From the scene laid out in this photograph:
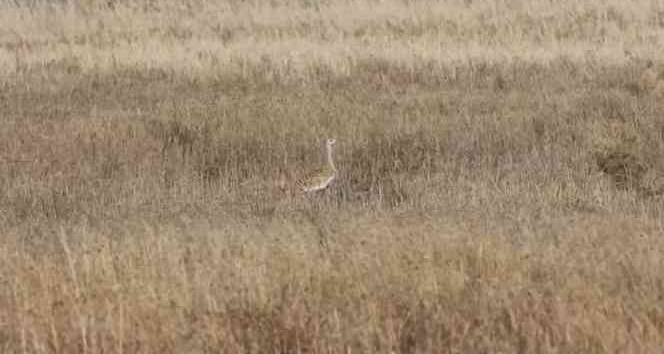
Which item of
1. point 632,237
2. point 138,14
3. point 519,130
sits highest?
point 632,237

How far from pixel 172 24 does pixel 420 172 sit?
50.5 feet

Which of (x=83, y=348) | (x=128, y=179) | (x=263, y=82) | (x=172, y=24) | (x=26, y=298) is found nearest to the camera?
(x=83, y=348)

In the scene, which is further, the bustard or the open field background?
the bustard

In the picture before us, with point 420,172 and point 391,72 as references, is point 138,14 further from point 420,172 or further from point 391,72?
point 420,172

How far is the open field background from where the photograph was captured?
18.8ft

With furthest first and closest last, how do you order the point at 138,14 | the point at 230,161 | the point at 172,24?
1. the point at 138,14
2. the point at 172,24
3. the point at 230,161

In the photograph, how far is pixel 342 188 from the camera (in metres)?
10.7

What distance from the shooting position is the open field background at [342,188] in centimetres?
574

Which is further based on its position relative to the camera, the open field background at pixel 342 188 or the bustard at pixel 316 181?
the bustard at pixel 316 181

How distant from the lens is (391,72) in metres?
17.7

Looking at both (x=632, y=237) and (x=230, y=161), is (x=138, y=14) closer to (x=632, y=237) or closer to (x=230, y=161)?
(x=230, y=161)

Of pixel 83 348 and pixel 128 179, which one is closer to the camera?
pixel 83 348

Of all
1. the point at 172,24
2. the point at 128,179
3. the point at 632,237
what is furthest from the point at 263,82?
the point at 632,237

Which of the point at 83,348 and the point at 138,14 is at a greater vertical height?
the point at 83,348
